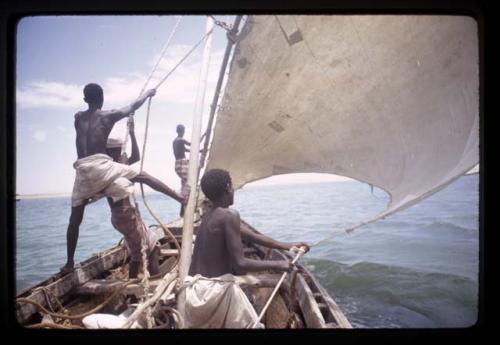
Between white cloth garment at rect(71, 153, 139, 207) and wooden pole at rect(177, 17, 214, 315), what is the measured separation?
0.53 metres

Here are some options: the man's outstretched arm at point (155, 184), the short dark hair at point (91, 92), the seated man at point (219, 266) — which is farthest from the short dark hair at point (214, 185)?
the short dark hair at point (91, 92)

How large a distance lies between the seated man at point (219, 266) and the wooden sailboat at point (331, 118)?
0.23 m

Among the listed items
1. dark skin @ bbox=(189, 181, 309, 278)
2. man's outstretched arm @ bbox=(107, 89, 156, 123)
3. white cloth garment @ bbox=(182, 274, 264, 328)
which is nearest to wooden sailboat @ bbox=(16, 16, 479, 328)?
white cloth garment @ bbox=(182, 274, 264, 328)

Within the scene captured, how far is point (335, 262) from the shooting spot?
1010 centimetres

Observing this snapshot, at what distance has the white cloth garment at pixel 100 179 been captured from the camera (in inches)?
94.9

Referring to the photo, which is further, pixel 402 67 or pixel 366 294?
pixel 366 294

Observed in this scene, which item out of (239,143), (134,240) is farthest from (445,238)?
(134,240)

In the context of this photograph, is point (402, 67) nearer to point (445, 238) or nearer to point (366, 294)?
point (366, 294)

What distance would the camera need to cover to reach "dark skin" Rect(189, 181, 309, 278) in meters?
1.82

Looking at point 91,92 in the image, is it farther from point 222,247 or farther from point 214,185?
point 222,247

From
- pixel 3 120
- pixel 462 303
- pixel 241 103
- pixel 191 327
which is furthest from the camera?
pixel 462 303

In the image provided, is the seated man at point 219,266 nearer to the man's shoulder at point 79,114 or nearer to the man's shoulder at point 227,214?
the man's shoulder at point 227,214
